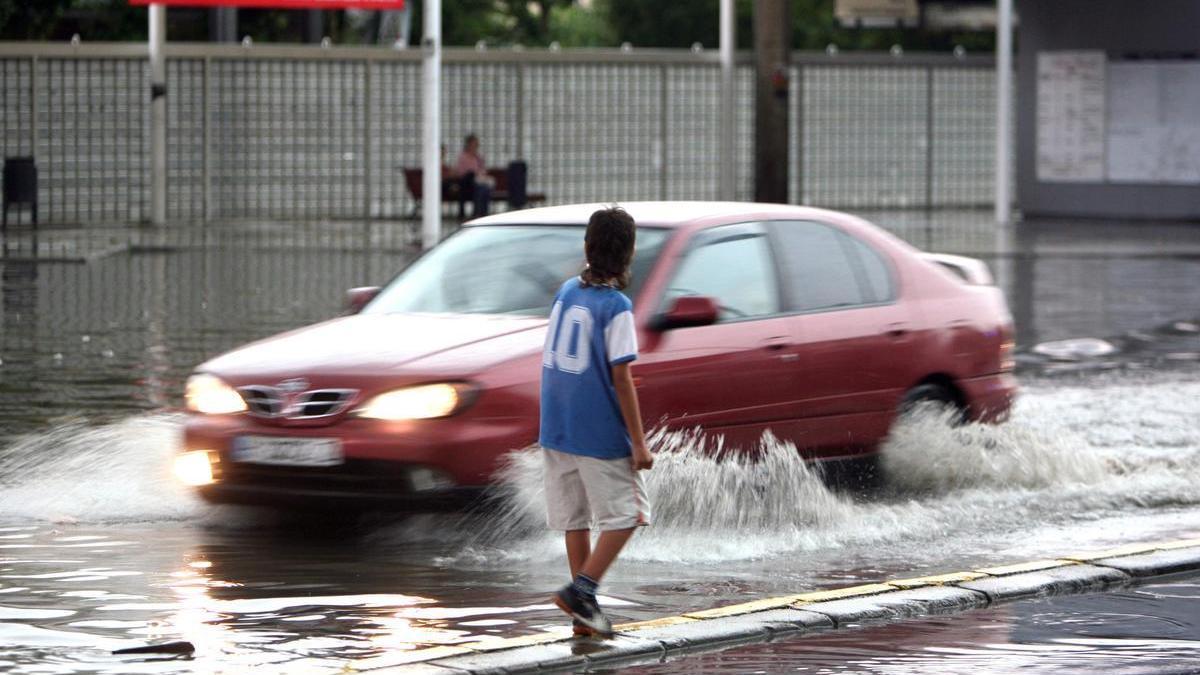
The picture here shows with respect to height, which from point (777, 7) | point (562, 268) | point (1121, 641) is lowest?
point (1121, 641)

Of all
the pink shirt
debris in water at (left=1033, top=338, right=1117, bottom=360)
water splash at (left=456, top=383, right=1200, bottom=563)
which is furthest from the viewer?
the pink shirt

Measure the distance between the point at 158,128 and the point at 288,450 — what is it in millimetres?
23895

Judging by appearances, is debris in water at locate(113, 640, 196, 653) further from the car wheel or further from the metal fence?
the metal fence

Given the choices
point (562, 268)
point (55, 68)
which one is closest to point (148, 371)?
point (562, 268)

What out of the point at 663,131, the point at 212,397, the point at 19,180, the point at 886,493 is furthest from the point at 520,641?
the point at 663,131

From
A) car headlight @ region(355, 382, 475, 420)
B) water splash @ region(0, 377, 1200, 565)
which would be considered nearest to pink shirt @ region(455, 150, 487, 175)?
water splash @ region(0, 377, 1200, 565)

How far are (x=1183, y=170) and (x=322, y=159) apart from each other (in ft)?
42.6

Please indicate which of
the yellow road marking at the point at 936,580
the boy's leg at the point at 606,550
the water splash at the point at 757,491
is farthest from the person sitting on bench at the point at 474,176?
the boy's leg at the point at 606,550

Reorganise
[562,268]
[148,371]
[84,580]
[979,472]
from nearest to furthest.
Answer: [84,580] → [562,268] → [979,472] → [148,371]

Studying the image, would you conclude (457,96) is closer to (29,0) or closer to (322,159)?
(322,159)

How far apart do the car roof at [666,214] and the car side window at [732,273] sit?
95mm

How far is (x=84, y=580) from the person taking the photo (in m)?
7.86

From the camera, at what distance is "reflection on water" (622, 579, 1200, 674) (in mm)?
6695

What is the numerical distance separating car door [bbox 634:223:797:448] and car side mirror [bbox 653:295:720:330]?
5 centimetres
